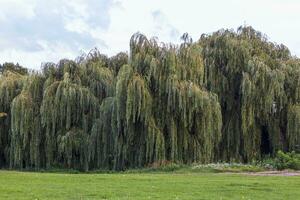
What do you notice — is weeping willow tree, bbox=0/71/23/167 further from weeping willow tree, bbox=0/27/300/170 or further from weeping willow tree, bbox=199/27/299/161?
weeping willow tree, bbox=199/27/299/161

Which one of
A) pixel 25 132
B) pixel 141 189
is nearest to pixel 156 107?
pixel 25 132

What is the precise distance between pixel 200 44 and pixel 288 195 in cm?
1970

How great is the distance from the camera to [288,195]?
15445 mm

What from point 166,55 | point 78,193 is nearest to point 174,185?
point 78,193

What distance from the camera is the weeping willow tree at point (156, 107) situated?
29.2m

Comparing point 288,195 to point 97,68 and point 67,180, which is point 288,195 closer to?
point 67,180

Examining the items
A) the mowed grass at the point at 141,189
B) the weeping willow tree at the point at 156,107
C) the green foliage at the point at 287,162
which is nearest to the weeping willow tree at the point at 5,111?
the weeping willow tree at the point at 156,107

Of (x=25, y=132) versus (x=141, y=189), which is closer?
(x=141, y=189)

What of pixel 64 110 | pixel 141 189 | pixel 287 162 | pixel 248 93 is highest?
pixel 248 93

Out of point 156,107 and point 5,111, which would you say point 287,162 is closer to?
point 156,107

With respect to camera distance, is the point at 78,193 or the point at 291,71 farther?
the point at 291,71

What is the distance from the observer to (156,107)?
97.1 ft

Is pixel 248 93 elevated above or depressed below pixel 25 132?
above

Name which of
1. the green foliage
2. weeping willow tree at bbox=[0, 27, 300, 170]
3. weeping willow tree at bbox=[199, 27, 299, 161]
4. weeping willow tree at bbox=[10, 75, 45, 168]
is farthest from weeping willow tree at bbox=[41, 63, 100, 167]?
the green foliage
